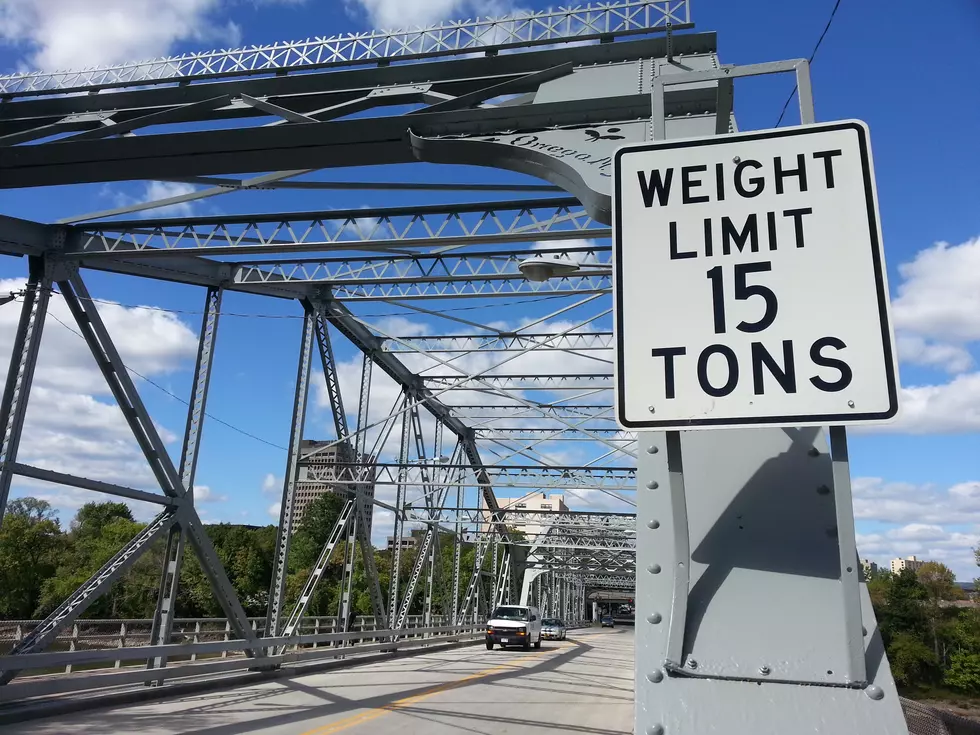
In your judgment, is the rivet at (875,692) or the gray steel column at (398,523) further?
the gray steel column at (398,523)

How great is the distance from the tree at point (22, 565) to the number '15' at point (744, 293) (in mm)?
50872

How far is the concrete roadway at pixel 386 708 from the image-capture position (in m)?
9.51

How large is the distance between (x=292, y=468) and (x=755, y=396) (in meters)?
16.8

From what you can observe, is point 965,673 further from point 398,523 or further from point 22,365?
point 22,365

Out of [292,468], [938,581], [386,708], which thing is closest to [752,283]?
[386,708]

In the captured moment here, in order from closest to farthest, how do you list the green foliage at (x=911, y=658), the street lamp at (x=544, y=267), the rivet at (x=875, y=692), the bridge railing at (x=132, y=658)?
the rivet at (x=875, y=692), the street lamp at (x=544, y=267), the bridge railing at (x=132, y=658), the green foliage at (x=911, y=658)

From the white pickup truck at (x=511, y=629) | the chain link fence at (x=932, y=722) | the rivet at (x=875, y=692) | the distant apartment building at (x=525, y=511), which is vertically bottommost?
the white pickup truck at (x=511, y=629)

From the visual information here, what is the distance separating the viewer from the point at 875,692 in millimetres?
1801

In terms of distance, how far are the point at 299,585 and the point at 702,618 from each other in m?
68.3

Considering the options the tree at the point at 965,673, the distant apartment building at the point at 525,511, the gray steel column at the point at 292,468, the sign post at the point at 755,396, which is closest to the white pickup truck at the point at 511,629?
the distant apartment building at the point at 525,511

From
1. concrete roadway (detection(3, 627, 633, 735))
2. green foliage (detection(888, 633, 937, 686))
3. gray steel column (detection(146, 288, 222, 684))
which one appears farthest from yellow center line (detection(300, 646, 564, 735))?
green foliage (detection(888, 633, 937, 686))

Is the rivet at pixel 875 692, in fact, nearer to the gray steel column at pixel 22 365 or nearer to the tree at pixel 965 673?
the gray steel column at pixel 22 365

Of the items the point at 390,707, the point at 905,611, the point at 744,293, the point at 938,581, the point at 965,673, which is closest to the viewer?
the point at 744,293

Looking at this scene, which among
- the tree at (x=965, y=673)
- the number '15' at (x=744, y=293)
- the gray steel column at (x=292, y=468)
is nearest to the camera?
the number '15' at (x=744, y=293)
